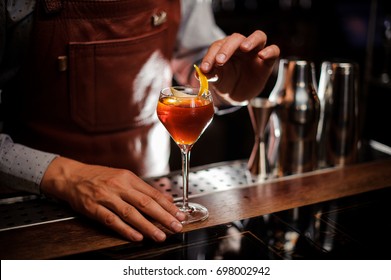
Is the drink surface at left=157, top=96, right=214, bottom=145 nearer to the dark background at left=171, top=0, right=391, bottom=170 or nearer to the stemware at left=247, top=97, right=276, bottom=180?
the stemware at left=247, top=97, right=276, bottom=180

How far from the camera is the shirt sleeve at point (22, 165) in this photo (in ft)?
4.46

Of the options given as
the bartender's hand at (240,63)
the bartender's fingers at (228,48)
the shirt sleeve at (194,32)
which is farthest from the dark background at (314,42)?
the bartender's fingers at (228,48)

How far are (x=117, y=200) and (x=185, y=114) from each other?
0.26 m

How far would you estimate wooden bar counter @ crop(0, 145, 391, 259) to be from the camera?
1096 mm

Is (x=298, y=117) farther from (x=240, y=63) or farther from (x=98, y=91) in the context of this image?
(x=98, y=91)

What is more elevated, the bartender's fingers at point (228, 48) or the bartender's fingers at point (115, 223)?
the bartender's fingers at point (228, 48)

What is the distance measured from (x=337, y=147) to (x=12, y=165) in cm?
104

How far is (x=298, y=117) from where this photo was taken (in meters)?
1.62

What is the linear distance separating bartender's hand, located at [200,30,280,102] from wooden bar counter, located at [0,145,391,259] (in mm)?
309

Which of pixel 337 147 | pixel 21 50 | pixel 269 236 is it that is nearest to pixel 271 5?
pixel 337 147

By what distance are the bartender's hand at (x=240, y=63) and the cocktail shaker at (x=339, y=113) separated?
10.9 inches

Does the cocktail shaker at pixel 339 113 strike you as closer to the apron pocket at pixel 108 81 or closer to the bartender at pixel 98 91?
the bartender at pixel 98 91

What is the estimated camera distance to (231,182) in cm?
155
